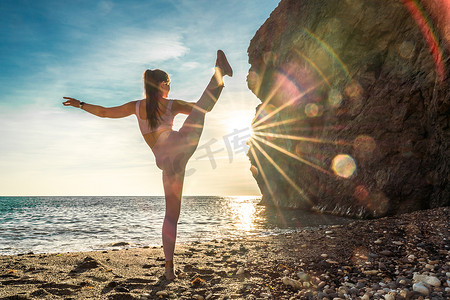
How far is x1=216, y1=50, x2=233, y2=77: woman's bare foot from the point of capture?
383 cm

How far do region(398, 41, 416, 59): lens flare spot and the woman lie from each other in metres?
14.7

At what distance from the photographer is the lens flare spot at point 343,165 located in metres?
18.9

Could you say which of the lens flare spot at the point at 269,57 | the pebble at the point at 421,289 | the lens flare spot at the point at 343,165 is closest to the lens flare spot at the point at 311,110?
the lens flare spot at the point at 343,165

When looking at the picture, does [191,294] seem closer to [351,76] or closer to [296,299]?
[296,299]

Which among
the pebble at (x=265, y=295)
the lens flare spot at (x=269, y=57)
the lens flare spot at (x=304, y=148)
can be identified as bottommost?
the pebble at (x=265, y=295)

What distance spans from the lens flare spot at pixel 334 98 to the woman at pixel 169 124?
1901cm

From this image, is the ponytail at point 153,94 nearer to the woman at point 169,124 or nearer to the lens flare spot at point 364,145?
the woman at point 169,124

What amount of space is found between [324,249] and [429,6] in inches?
516

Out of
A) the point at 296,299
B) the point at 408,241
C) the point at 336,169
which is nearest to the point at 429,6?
the point at 336,169

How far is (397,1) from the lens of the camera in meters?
16.0

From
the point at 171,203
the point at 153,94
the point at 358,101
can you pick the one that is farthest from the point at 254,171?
the point at 153,94

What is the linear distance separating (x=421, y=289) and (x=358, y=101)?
17.9 metres

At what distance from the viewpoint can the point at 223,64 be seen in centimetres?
384

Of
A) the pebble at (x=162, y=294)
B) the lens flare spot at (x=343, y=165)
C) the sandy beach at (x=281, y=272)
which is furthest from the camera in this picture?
the lens flare spot at (x=343, y=165)
